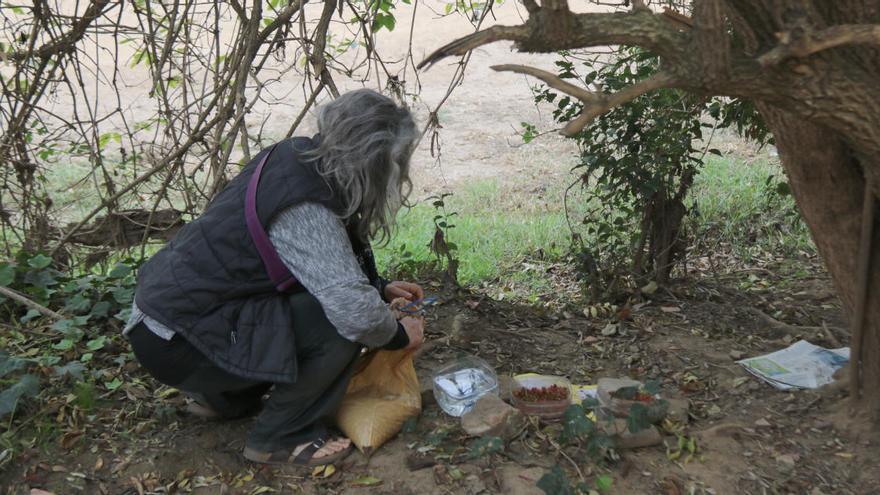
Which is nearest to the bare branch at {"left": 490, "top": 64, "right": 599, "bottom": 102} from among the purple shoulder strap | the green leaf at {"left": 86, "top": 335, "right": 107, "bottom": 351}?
the purple shoulder strap

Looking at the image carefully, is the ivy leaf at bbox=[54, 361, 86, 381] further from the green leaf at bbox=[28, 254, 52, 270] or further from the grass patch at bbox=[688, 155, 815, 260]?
the grass patch at bbox=[688, 155, 815, 260]

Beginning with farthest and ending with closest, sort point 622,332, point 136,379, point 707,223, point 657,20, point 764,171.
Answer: point 764,171 → point 707,223 → point 622,332 → point 136,379 → point 657,20

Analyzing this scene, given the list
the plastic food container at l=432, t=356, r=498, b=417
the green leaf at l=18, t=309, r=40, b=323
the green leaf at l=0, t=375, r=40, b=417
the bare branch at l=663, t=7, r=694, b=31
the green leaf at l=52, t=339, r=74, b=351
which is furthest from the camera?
the green leaf at l=18, t=309, r=40, b=323

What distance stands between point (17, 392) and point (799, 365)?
9.60 ft

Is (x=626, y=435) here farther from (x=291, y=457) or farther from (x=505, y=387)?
(x=291, y=457)

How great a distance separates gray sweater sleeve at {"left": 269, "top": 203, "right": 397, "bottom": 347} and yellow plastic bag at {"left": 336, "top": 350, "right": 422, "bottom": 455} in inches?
17.7

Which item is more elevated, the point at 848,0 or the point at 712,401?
the point at 848,0

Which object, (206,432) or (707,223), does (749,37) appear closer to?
(206,432)

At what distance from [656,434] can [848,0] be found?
1.46 meters

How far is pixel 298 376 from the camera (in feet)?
8.64

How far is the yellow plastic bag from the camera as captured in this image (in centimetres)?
278

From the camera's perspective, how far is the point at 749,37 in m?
2.22

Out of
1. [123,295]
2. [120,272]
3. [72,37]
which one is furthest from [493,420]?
[72,37]

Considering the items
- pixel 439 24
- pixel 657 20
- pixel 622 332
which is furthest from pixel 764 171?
pixel 439 24
